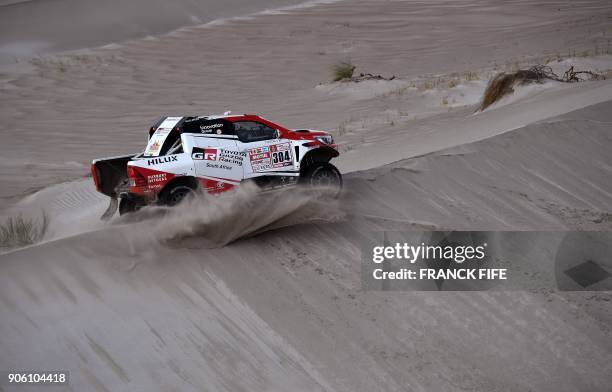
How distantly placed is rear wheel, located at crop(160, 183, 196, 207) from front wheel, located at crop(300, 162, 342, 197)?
183 centimetres

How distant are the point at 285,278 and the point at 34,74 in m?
23.5

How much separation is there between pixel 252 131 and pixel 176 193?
5.37 feet

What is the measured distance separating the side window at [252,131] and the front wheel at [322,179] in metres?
0.79

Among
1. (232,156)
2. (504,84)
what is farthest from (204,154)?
(504,84)

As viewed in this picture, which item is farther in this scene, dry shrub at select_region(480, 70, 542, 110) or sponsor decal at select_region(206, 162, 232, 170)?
dry shrub at select_region(480, 70, 542, 110)

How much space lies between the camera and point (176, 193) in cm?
1205

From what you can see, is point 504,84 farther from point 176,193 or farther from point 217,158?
point 176,193

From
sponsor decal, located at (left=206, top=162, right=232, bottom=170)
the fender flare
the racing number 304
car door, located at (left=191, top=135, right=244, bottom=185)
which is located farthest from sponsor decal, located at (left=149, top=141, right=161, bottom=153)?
the fender flare

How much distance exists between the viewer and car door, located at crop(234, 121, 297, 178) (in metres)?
12.6

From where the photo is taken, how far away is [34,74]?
103 feet

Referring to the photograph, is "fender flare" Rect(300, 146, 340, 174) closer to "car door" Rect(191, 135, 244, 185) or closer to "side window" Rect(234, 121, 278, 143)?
"side window" Rect(234, 121, 278, 143)

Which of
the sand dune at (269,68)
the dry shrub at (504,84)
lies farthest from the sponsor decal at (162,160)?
the dry shrub at (504,84)

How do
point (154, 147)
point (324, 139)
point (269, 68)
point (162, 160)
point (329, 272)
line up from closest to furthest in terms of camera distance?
1. point (329, 272)
2. point (162, 160)
3. point (154, 147)
4. point (324, 139)
5. point (269, 68)

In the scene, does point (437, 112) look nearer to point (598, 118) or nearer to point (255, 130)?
point (598, 118)
